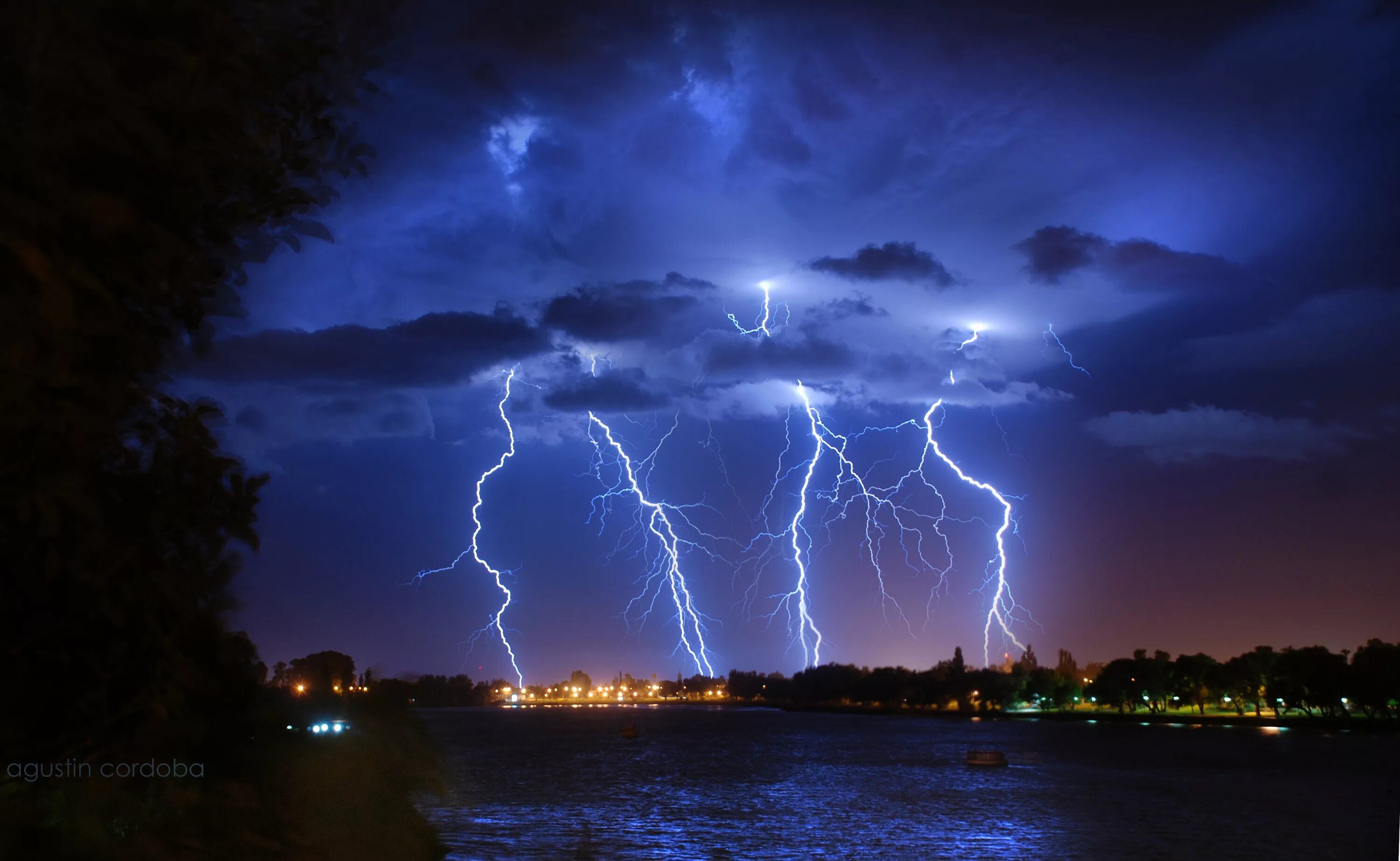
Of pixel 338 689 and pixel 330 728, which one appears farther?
pixel 338 689

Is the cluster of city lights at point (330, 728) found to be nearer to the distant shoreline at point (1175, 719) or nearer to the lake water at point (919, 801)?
the lake water at point (919, 801)

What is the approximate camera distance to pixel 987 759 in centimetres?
6175

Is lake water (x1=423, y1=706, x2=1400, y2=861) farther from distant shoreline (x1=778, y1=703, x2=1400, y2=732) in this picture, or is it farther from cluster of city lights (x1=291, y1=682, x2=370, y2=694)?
distant shoreline (x1=778, y1=703, x2=1400, y2=732)

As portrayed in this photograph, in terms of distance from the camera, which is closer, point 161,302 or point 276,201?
point 161,302

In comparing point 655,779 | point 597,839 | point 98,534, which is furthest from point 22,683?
point 655,779

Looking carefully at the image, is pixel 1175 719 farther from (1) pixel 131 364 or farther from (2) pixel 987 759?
(1) pixel 131 364

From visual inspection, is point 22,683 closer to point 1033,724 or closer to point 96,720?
point 96,720

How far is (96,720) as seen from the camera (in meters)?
7.88

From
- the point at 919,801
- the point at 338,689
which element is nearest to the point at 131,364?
the point at 338,689

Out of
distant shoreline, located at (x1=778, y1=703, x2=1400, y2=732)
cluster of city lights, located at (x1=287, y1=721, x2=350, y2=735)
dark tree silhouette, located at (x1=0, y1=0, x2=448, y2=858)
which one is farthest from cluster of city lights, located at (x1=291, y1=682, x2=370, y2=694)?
distant shoreline, located at (x1=778, y1=703, x2=1400, y2=732)

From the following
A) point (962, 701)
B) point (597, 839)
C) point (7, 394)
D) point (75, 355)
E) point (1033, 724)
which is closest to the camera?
point (7, 394)

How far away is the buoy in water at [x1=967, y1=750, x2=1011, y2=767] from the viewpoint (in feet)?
201

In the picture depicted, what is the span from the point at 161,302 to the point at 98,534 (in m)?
1.78

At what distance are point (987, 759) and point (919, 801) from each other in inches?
857
